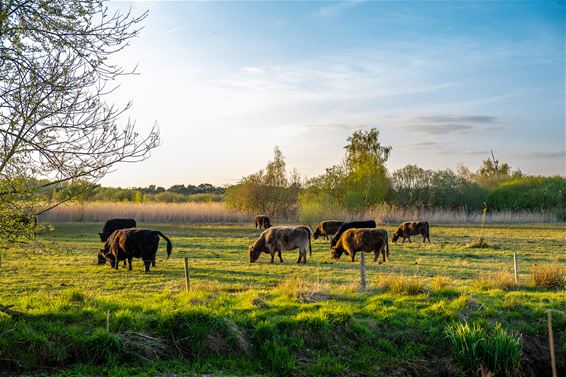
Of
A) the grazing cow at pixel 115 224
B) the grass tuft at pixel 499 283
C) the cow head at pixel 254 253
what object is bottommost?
the grass tuft at pixel 499 283

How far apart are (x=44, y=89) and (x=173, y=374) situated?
17.0ft

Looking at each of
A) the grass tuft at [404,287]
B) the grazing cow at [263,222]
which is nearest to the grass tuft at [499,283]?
the grass tuft at [404,287]

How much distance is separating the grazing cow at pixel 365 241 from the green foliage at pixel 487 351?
375 inches

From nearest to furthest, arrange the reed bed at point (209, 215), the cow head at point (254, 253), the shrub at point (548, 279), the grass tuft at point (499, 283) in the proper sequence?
the grass tuft at point (499, 283)
the shrub at point (548, 279)
the cow head at point (254, 253)
the reed bed at point (209, 215)

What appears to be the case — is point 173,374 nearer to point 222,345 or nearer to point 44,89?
point 222,345

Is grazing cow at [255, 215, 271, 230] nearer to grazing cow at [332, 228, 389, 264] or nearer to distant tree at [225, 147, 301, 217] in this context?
distant tree at [225, 147, 301, 217]

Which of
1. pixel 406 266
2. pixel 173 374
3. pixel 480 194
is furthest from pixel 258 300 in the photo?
pixel 480 194

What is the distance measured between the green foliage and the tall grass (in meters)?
38.5

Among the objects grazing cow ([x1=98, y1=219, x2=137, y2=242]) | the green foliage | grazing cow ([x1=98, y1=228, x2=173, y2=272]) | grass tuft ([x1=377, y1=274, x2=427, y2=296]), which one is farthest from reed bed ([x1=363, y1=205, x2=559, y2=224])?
the green foliage

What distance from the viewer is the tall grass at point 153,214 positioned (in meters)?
44.5

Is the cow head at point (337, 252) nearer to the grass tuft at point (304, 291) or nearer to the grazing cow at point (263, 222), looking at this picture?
the grass tuft at point (304, 291)

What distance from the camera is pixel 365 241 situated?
64.3 feet

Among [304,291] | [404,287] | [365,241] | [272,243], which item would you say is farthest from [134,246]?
[404,287]

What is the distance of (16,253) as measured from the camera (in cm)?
957
